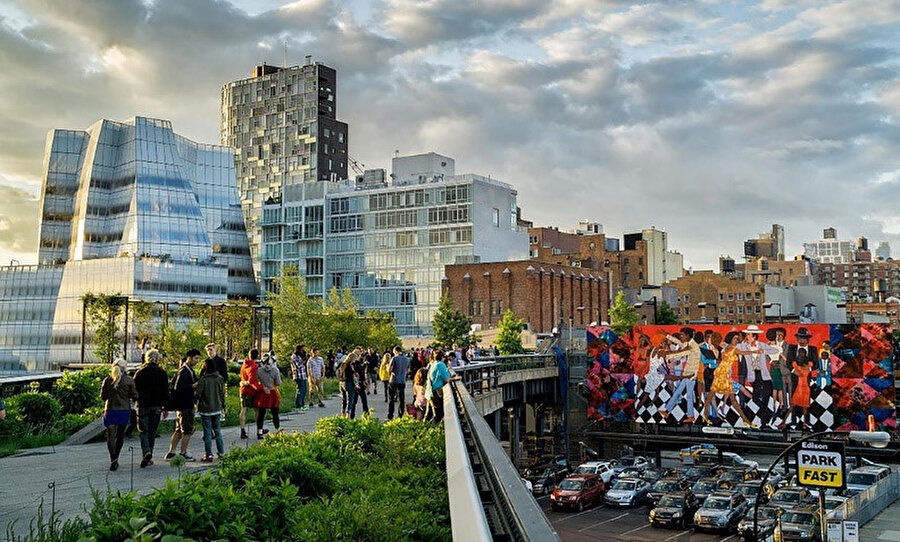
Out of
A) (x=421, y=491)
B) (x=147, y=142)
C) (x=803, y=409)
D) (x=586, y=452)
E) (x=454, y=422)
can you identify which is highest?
(x=147, y=142)

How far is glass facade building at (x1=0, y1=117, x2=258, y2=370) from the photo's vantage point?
10456 cm

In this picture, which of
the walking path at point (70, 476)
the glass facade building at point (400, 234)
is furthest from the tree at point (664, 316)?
the walking path at point (70, 476)

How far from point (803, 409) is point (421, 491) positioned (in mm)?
53396

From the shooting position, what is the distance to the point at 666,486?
51938 millimetres

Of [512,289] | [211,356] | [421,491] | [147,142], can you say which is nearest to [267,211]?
[147,142]

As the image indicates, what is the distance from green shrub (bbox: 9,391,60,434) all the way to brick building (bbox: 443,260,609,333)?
249 ft

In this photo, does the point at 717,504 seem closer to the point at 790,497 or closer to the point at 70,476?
the point at 790,497

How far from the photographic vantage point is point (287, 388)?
34.0 m

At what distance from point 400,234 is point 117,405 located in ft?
307

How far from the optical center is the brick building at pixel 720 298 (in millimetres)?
133375

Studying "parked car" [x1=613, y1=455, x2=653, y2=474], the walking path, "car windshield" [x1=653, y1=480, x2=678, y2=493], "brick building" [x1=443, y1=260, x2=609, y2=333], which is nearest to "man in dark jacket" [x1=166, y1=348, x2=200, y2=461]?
the walking path

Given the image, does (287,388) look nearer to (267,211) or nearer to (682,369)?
(682,369)

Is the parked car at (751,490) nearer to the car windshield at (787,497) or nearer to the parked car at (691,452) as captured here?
the car windshield at (787,497)

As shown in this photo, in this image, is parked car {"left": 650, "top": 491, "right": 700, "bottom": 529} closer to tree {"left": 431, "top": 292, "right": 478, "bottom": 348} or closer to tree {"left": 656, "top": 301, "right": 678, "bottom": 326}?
tree {"left": 431, "top": 292, "right": 478, "bottom": 348}
